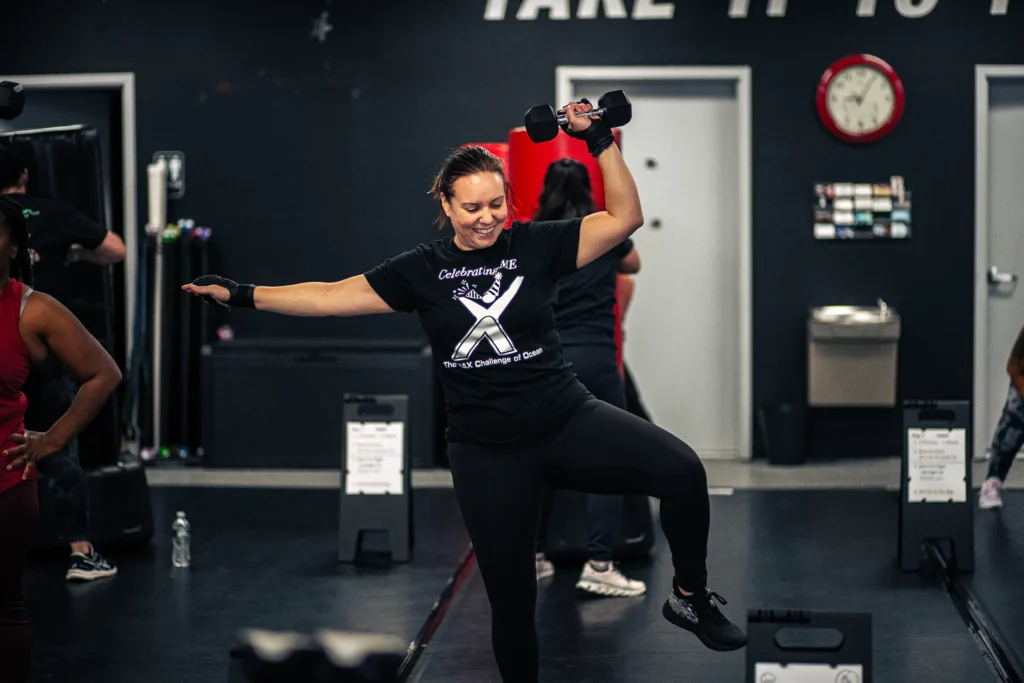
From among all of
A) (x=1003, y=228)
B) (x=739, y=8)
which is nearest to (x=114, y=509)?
(x=739, y=8)

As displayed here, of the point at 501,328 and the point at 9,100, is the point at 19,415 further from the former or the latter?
the point at 9,100

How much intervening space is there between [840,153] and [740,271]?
88 cm

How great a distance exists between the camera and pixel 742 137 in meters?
7.72

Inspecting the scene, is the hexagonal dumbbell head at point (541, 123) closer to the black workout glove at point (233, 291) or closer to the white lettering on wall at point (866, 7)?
the black workout glove at point (233, 291)

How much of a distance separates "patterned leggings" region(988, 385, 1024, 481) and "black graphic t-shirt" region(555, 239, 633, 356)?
2.38 metres

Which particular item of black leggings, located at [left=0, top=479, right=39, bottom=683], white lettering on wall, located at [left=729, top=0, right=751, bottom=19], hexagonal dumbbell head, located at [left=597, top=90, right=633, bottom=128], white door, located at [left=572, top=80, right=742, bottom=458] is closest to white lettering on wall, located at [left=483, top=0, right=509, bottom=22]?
white door, located at [left=572, top=80, right=742, bottom=458]

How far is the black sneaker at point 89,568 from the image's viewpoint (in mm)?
5035

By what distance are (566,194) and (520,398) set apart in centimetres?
156

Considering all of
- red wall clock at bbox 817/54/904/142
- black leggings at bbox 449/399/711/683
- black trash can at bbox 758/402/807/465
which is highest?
red wall clock at bbox 817/54/904/142

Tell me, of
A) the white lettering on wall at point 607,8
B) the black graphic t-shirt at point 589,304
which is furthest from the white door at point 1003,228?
the black graphic t-shirt at point 589,304

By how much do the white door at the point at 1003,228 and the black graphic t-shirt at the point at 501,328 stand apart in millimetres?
5389

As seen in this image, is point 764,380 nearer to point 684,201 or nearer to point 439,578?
point 684,201

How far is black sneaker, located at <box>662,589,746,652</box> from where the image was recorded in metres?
3.11

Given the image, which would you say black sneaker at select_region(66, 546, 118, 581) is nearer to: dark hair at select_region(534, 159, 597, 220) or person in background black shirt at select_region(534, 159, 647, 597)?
person in background black shirt at select_region(534, 159, 647, 597)
